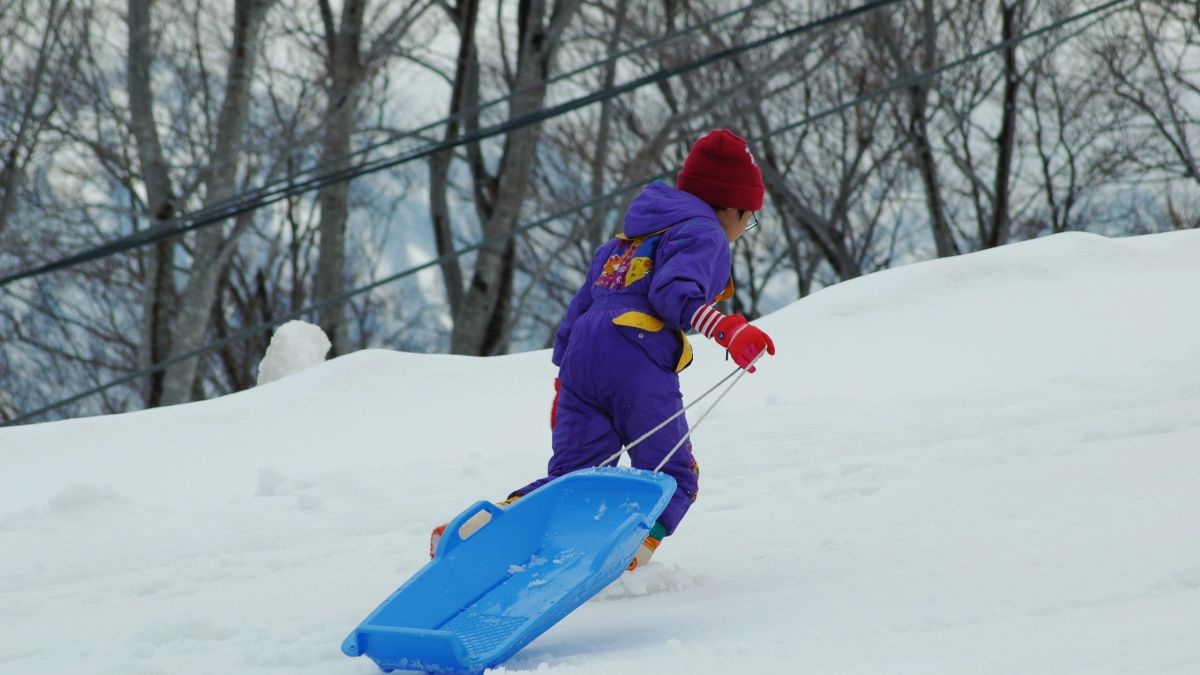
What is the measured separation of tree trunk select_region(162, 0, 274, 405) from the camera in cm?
1072

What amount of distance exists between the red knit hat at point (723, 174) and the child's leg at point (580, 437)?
2.05 ft

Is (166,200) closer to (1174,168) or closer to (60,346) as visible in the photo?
(60,346)

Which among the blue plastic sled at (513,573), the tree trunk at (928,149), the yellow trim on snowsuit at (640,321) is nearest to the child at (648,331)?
the yellow trim on snowsuit at (640,321)

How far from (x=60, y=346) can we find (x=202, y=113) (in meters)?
6.77

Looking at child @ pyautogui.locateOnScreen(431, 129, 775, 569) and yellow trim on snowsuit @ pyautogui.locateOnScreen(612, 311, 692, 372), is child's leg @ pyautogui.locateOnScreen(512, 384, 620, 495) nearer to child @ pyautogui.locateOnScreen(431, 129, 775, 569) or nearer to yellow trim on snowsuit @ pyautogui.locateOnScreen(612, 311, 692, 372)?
child @ pyautogui.locateOnScreen(431, 129, 775, 569)

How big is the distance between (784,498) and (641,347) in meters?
1.20

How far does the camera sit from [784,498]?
4.08m

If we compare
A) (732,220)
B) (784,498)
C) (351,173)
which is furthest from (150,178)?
(732,220)

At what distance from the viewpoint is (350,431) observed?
542 centimetres

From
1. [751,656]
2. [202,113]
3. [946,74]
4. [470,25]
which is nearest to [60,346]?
[202,113]

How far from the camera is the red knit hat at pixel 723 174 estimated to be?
3.27 m

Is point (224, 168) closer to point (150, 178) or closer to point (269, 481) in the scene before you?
point (150, 178)

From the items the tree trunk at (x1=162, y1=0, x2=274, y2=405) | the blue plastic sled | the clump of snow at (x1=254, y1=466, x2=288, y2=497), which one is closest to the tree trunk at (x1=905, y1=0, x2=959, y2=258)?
the tree trunk at (x1=162, y1=0, x2=274, y2=405)

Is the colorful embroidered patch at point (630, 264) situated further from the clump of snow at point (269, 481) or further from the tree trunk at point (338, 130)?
the tree trunk at point (338, 130)
